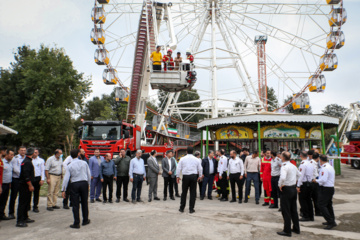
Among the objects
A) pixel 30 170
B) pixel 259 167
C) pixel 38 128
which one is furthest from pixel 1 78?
pixel 259 167

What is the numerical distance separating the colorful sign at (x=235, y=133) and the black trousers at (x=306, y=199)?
9.13m

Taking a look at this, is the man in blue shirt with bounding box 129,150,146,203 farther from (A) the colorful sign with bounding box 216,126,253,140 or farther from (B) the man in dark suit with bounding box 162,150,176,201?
(A) the colorful sign with bounding box 216,126,253,140

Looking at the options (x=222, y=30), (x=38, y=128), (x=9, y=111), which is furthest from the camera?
(x=9, y=111)

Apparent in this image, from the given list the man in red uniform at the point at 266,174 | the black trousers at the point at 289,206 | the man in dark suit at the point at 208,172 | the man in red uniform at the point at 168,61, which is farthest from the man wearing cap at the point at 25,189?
the man in red uniform at the point at 168,61

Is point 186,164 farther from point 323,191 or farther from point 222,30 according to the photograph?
point 222,30

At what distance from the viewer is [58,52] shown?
34.4 metres

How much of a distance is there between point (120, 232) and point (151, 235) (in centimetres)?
78

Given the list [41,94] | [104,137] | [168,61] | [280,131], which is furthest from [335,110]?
[104,137]

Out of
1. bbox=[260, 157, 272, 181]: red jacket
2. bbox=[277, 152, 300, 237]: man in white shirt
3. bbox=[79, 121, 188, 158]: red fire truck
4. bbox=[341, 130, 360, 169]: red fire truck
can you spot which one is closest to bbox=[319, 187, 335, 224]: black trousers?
bbox=[277, 152, 300, 237]: man in white shirt

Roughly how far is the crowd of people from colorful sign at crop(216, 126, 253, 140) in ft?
16.0

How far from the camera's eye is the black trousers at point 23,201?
6660 mm

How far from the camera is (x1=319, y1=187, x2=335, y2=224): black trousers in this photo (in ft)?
21.1

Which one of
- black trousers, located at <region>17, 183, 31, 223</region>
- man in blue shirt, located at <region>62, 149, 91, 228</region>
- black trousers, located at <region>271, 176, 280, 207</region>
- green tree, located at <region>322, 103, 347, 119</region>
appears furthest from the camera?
green tree, located at <region>322, 103, 347, 119</region>

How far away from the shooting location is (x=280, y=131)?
15.8 m
